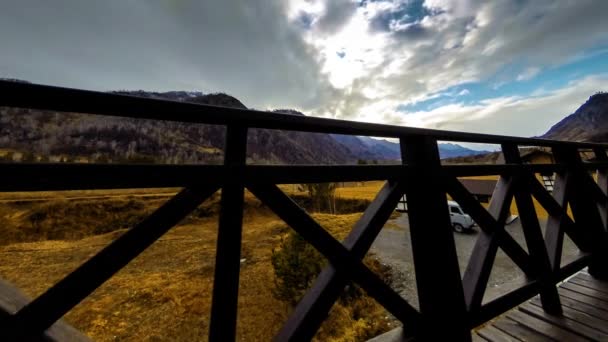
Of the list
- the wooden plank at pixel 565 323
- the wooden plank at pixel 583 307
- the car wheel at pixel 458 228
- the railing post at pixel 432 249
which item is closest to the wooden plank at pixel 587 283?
the wooden plank at pixel 583 307

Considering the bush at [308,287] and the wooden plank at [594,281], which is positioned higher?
the wooden plank at [594,281]

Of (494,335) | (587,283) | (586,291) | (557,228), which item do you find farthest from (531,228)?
(587,283)

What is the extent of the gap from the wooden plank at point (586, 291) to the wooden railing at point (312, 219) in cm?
75

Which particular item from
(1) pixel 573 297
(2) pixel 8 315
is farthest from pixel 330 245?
(1) pixel 573 297

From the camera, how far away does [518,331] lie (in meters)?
2.06

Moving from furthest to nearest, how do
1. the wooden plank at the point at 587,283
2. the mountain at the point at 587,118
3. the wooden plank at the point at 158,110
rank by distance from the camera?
1. the mountain at the point at 587,118
2. the wooden plank at the point at 587,283
3. the wooden plank at the point at 158,110

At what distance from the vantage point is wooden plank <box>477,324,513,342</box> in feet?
6.48

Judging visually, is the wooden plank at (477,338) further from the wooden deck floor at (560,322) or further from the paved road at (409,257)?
the paved road at (409,257)

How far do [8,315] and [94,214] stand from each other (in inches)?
1084

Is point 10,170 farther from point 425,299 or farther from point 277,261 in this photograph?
point 277,261

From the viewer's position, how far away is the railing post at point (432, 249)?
150 centimetres

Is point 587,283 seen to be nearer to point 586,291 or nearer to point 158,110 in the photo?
point 586,291

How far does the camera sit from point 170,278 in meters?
10.2

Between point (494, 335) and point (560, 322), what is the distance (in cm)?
72
